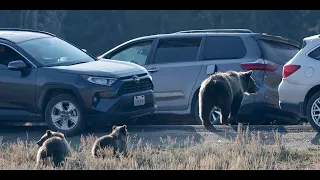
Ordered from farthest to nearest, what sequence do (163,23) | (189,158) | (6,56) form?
(163,23) → (6,56) → (189,158)

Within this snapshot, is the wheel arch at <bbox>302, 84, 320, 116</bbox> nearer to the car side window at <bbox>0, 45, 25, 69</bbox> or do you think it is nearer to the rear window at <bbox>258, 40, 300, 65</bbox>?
the rear window at <bbox>258, 40, 300, 65</bbox>

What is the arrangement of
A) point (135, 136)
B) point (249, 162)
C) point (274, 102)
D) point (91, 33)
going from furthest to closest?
point (91, 33), point (274, 102), point (135, 136), point (249, 162)

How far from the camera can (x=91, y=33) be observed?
3641cm

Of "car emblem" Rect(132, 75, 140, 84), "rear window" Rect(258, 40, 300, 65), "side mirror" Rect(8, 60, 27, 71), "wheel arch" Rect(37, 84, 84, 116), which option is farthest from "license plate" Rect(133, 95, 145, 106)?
"rear window" Rect(258, 40, 300, 65)

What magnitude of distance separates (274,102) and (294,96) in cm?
120

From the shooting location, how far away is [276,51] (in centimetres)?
1347

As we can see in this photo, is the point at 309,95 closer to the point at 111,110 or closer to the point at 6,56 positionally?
the point at 111,110

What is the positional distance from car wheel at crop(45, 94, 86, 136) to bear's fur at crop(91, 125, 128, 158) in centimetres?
187

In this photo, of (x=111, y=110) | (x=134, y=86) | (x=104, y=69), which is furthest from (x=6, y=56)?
(x=134, y=86)

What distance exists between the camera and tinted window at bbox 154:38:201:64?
13.8 m

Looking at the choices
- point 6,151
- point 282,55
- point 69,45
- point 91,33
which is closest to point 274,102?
point 282,55

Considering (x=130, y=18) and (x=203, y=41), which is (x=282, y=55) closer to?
(x=203, y=41)

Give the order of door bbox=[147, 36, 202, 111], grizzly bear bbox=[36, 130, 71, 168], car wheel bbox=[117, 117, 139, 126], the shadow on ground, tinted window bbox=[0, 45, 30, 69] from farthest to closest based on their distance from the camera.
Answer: door bbox=[147, 36, 202, 111], tinted window bbox=[0, 45, 30, 69], car wheel bbox=[117, 117, 139, 126], the shadow on ground, grizzly bear bbox=[36, 130, 71, 168]

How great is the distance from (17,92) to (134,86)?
2.00 m
